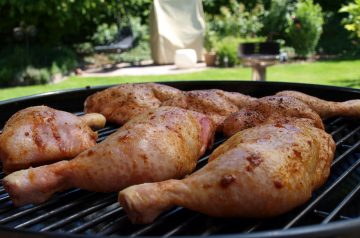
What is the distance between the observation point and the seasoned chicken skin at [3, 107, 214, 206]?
1.61 m

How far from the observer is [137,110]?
107 inches

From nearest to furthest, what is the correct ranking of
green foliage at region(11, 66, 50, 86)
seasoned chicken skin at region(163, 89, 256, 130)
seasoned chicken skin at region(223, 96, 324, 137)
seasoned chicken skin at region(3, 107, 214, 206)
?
seasoned chicken skin at region(3, 107, 214, 206) → seasoned chicken skin at region(223, 96, 324, 137) → seasoned chicken skin at region(163, 89, 256, 130) → green foliage at region(11, 66, 50, 86)

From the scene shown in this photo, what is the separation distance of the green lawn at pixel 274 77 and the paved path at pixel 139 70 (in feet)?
2.22

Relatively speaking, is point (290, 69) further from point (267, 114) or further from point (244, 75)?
point (267, 114)

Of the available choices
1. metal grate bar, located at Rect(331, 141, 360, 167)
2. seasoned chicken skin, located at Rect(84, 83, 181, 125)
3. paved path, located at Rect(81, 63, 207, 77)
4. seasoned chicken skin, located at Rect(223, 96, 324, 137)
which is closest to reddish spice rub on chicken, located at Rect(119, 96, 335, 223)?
metal grate bar, located at Rect(331, 141, 360, 167)

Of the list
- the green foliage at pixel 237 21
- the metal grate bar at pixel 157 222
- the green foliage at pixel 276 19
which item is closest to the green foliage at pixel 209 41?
the green foliage at pixel 237 21

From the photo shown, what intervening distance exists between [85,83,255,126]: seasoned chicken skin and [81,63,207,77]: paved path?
29.7 ft

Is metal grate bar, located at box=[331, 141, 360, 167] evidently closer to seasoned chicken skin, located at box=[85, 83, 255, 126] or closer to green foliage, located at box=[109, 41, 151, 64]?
seasoned chicken skin, located at box=[85, 83, 255, 126]

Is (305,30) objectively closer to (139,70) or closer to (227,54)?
(227,54)

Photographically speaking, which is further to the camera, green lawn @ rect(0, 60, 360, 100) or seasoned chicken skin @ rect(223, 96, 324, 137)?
green lawn @ rect(0, 60, 360, 100)

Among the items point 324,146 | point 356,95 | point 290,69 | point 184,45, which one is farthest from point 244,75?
point 324,146

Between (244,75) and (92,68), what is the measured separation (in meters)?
5.19

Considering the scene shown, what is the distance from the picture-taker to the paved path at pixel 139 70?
12.0m

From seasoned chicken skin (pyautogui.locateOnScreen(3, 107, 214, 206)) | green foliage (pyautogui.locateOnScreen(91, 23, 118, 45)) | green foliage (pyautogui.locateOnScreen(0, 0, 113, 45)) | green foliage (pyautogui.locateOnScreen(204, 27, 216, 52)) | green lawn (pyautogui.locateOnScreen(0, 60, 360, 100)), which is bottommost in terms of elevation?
green lawn (pyautogui.locateOnScreen(0, 60, 360, 100))
